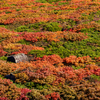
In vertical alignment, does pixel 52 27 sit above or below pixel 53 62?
above

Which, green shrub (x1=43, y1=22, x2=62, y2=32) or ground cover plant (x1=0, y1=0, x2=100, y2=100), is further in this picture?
green shrub (x1=43, y1=22, x2=62, y2=32)

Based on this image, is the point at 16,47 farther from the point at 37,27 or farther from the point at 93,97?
the point at 93,97

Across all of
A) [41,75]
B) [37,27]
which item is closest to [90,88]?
[41,75]

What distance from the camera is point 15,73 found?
46.4 ft

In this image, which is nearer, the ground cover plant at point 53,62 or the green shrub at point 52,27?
the ground cover plant at point 53,62

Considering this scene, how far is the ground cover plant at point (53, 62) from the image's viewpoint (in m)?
11.4

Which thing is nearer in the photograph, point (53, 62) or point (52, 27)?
point (53, 62)

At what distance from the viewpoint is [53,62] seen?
16828 millimetres

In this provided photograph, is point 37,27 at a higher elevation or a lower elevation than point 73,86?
higher

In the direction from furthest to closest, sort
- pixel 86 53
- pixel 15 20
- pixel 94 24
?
pixel 15 20 → pixel 94 24 → pixel 86 53

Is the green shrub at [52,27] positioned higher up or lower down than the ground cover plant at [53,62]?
higher up

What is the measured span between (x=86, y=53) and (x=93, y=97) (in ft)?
28.7

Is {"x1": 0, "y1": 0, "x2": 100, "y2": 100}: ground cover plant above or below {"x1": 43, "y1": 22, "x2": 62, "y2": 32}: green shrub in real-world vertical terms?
below

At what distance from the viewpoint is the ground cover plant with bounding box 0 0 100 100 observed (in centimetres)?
1137
